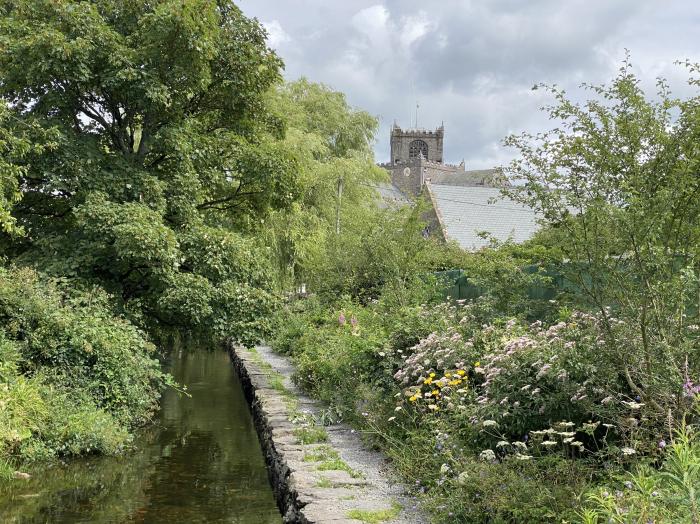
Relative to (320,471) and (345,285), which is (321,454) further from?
(345,285)

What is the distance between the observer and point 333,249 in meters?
19.7

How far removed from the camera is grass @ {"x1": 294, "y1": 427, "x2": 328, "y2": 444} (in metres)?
7.59

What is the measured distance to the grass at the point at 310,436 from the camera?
7.59 m

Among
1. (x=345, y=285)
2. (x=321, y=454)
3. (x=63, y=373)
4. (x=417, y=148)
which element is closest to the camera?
(x=321, y=454)

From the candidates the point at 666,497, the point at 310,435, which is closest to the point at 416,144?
the point at 310,435

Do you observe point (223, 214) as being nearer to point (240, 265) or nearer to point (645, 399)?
point (240, 265)

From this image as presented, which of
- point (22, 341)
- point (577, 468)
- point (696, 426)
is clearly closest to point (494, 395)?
point (577, 468)

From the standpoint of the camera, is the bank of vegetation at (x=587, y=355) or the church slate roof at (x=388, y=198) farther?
the church slate roof at (x=388, y=198)

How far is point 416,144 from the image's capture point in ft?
330

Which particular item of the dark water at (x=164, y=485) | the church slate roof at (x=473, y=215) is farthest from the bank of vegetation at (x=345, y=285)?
the church slate roof at (x=473, y=215)

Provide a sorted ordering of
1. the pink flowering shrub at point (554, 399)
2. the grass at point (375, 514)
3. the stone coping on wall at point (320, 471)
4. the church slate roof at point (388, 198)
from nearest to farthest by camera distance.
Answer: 1. the pink flowering shrub at point (554, 399)
2. the grass at point (375, 514)
3. the stone coping on wall at point (320, 471)
4. the church slate roof at point (388, 198)

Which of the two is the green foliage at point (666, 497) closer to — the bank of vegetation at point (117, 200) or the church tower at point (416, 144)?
the bank of vegetation at point (117, 200)

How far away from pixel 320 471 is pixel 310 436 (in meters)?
1.39

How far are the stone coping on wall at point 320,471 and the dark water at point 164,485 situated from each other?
36 cm
